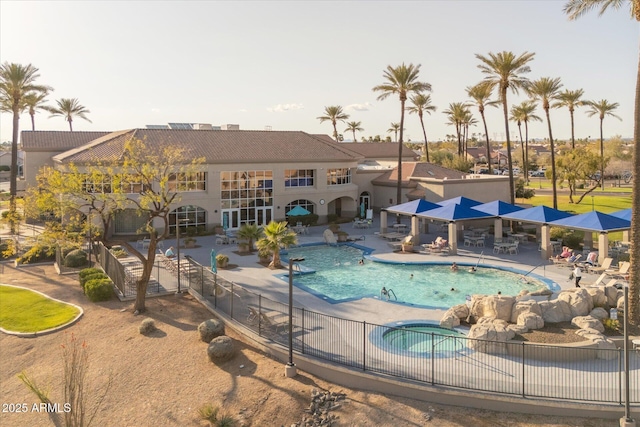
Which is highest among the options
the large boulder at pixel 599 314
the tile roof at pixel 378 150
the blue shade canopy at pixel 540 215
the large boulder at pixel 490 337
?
the tile roof at pixel 378 150

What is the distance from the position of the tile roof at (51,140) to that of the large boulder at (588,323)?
47820mm

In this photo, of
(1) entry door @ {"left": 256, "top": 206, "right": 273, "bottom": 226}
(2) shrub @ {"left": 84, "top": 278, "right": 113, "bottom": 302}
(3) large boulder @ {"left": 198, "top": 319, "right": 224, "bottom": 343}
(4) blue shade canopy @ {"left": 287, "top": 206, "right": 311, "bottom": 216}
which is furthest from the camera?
(1) entry door @ {"left": 256, "top": 206, "right": 273, "bottom": 226}

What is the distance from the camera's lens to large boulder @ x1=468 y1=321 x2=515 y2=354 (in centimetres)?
1560

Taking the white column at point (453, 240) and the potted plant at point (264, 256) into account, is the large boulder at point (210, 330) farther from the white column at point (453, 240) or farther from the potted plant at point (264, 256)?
the white column at point (453, 240)

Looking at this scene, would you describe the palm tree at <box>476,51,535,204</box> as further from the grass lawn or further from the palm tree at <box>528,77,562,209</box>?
the grass lawn

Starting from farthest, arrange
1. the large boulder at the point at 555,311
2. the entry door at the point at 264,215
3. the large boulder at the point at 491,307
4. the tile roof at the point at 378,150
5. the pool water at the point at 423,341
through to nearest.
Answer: the tile roof at the point at 378,150 → the entry door at the point at 264,215 → the large boulder at the point at 491,307 → the large boulder at the point at 555,311 → the pool water at the point at 423,341

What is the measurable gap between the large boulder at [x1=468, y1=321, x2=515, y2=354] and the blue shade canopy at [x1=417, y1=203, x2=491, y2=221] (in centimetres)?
1537

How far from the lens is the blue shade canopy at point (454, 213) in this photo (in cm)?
3179

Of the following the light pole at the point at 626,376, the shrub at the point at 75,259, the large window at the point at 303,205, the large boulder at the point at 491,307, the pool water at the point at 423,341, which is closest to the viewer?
the light pole at the point at 626,376

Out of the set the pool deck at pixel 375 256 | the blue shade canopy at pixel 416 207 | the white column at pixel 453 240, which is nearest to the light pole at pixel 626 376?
the pool deck at pixel 375 256

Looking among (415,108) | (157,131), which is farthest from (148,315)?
(415,108)

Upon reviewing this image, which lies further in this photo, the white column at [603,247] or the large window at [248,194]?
the large window at [248,194]

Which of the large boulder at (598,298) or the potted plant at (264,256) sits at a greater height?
the potted plant at (264,256)

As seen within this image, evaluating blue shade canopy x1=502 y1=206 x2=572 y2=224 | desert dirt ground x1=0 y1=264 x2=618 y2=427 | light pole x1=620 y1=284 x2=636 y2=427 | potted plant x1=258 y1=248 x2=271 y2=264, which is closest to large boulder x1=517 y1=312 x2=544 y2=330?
desert dirt ground x1=0 y1=264 x2=618 y2=427
